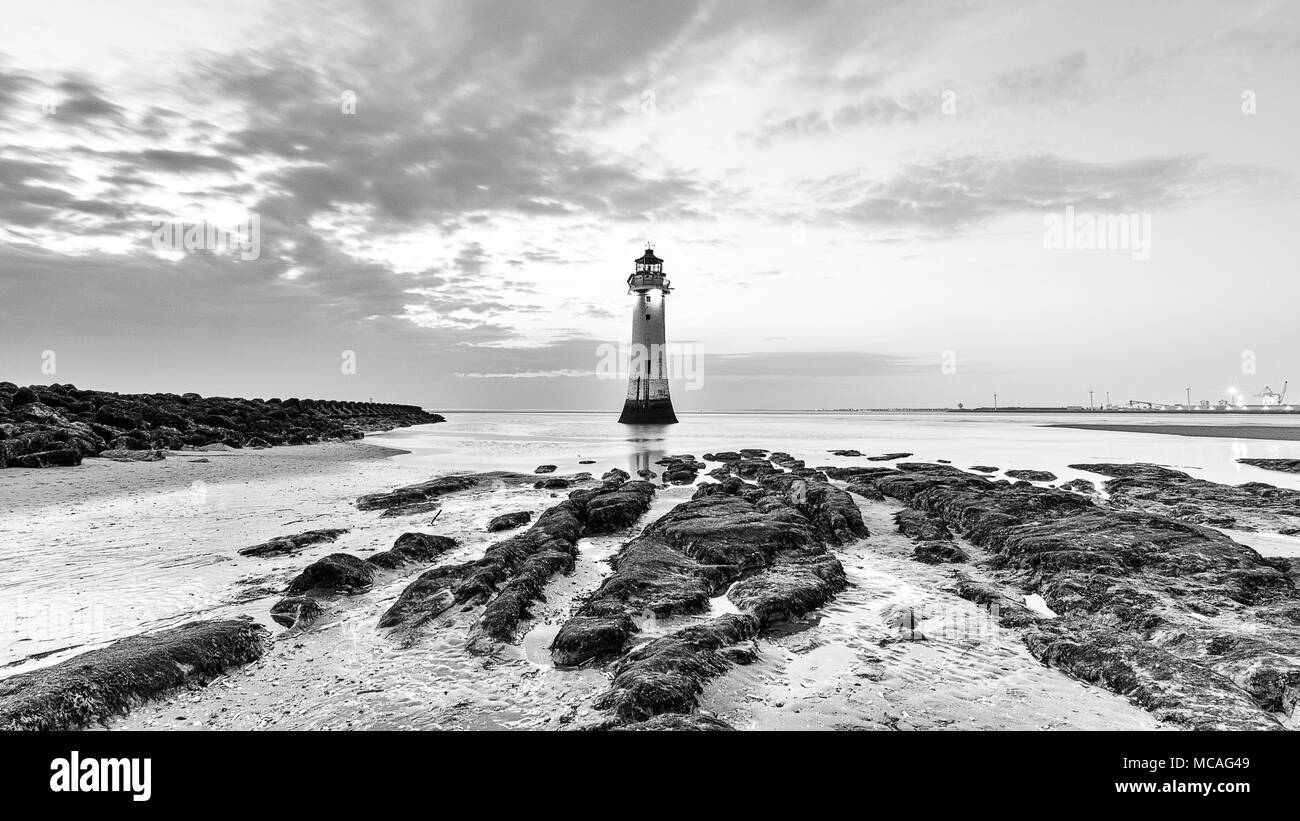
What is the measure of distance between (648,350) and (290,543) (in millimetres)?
42089

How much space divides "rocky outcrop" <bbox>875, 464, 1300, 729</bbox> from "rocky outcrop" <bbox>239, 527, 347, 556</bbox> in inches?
429

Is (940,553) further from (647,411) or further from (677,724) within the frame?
(647,411)

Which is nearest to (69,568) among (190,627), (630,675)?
(190,627)

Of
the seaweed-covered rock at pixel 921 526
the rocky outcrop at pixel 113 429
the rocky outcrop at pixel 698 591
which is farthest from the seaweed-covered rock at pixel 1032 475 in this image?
the rocky outcrop at pixel 113 429

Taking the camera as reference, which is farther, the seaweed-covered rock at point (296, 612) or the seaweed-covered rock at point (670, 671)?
the seaweed-covered rock at point (296, 612)

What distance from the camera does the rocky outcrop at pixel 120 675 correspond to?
3.92 meters

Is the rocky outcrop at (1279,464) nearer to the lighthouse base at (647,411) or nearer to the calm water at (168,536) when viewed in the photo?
the calm water at (168,536)

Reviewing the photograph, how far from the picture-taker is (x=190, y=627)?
18.2 feet

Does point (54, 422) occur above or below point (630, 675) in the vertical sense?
above

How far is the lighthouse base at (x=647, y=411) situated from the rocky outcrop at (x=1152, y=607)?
42604 mm

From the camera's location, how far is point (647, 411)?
175ft

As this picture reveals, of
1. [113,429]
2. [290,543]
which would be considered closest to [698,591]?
[290,543]
